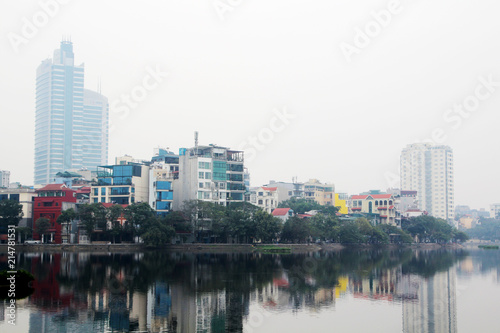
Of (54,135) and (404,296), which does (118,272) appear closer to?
(404,296)

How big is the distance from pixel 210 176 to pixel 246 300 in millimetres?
49683

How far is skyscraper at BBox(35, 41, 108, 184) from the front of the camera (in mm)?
184250

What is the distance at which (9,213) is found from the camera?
65.3 metres

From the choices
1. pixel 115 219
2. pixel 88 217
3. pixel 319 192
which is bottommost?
pixel 115 219

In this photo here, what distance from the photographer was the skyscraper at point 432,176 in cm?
17475

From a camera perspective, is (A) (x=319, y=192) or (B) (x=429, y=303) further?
(A) (x=319, y=192)

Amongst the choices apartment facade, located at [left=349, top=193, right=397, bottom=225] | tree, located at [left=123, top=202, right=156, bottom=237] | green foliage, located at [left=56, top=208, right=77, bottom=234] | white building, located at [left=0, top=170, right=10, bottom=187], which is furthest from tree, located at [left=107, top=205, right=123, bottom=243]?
white building, located at [left=0, top=170, right=10, bottom=187]

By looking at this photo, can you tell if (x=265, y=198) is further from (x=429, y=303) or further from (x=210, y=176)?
(x=429, y=303)

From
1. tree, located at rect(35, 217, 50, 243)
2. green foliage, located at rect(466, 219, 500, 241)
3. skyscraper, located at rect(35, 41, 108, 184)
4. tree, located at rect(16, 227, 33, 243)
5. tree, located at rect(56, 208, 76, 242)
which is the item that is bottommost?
green foliage, located at rect(466, 219, 500, 241)

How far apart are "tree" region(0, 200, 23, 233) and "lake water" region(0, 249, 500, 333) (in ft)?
76.0

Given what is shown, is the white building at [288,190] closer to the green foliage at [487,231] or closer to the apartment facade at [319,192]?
the apartment facade at [319,192]

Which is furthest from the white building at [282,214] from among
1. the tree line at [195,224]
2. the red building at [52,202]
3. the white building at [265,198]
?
the red building at [52,202]

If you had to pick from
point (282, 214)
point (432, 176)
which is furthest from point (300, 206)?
point (432, 176)

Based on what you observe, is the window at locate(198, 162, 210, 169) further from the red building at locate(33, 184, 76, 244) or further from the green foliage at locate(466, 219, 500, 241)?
the green foliage at locate(466, 219, 500, 241)
